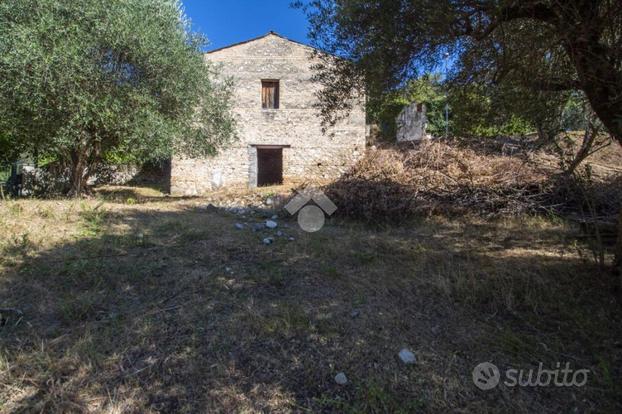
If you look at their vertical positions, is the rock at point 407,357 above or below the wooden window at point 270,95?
below

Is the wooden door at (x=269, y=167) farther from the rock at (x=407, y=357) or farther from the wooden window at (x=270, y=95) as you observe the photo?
the rock at (x=407, y=357)

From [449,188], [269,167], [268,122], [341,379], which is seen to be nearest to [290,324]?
[341,379]

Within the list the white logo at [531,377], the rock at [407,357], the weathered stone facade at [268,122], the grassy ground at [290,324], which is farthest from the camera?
the weathered stone facade at [268,122]

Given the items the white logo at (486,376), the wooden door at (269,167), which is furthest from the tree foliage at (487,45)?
the wooden door at (269,167)

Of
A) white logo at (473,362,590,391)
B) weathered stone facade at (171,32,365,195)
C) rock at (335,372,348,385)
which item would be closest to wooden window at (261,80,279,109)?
weathered stone facade at (171,32,365,195)

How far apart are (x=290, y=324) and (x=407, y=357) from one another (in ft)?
3.02

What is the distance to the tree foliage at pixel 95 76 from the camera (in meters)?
6.31

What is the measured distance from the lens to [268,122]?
1403 centimetres

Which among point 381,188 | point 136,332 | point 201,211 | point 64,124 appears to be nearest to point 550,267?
point 381,188

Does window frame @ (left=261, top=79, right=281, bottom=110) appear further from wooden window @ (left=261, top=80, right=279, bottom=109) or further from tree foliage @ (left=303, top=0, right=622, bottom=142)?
Result: tree foliage @ (left=303, top=0, right=622, bottom=142)

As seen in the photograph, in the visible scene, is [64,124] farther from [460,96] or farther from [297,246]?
[460,96]

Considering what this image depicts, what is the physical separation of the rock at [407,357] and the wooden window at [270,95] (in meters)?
13.0

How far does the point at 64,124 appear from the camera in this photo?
696 centimetres

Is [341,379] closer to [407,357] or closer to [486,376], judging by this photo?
[407,357]
